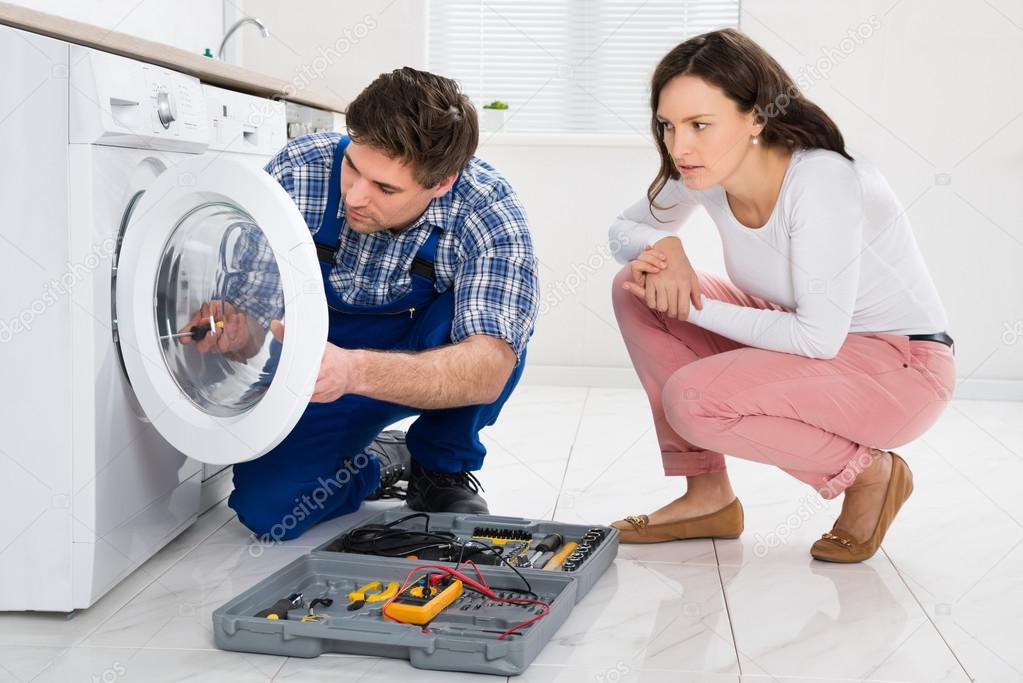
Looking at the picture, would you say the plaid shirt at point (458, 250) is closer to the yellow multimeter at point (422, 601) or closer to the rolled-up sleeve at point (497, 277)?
the rolled-up sleeve at point (497, 277)

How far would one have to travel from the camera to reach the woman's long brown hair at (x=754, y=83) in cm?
175

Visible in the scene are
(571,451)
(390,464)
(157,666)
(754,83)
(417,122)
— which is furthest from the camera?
(571,451)

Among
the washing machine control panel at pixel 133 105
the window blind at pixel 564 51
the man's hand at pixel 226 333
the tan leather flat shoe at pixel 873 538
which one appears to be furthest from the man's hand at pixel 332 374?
the window blind at pixel 564 51

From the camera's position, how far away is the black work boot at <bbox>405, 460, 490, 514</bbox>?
2.08 meters

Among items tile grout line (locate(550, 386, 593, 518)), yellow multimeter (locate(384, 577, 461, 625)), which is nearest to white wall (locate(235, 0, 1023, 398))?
tile grout line (locate(550, 386, 593, 518))

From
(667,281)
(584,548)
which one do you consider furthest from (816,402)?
(584,548)

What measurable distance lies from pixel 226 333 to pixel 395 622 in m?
0.54

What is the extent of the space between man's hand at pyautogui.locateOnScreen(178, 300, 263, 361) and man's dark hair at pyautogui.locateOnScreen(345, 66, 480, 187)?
13.2 inches

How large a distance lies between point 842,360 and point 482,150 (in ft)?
6.47

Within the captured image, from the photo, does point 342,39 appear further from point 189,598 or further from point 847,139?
point 189,598

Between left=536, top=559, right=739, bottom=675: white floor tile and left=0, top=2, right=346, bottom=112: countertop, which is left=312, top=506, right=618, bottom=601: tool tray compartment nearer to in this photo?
left=536, top=559, right=739, bottom=675: white floor tile

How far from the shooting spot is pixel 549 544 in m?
1.83

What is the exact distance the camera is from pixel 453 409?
81.4 inches

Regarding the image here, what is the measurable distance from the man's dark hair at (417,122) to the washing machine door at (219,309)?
231 mm
